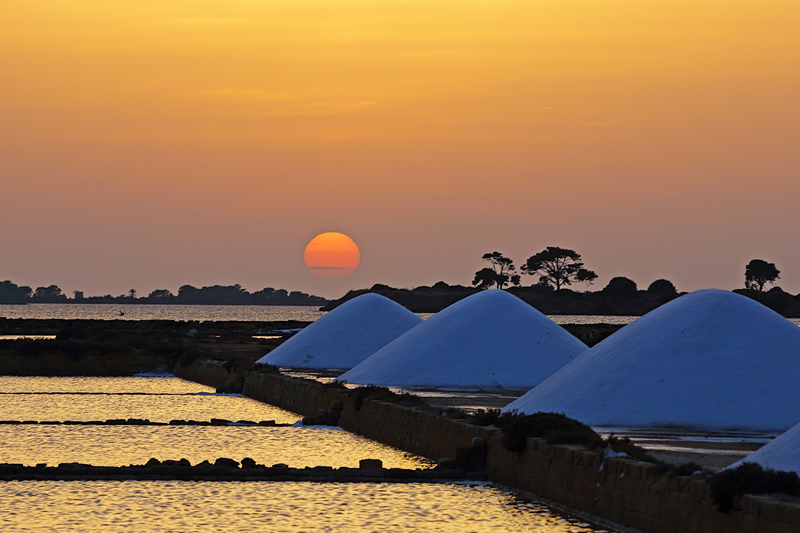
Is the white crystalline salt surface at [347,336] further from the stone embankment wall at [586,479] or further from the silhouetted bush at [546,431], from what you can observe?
the silhouetted bush at [546,431]

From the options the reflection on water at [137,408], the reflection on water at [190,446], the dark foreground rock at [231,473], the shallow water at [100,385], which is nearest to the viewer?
the dark foreground rock at [231,473]

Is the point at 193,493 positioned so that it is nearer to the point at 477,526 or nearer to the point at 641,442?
the point at 477,526

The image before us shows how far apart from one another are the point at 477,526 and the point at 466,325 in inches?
626

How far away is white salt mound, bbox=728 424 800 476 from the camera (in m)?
9.30

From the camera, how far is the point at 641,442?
13.5 meters

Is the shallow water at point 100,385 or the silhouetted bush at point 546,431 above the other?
the silhouetted bush at point 546,431

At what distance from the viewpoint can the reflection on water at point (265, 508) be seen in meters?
10.3

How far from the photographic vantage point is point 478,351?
24.8 m

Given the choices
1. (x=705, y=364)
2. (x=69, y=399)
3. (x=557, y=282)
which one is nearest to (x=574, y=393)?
(x=705, y=364)

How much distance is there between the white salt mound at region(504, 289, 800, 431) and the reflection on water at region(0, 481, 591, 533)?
3.94m

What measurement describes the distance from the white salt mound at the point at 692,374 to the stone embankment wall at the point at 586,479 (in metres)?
1.94

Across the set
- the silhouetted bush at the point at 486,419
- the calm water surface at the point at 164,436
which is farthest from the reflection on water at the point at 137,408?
the silhouetted bush at the point at 486,419

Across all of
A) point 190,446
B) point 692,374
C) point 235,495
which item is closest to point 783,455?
point 235,495

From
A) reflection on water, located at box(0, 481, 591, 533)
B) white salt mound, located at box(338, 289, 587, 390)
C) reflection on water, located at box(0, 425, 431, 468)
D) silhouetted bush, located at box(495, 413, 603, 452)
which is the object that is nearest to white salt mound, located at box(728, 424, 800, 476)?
reflection on water, located at box(0, 481, 591, 533)
